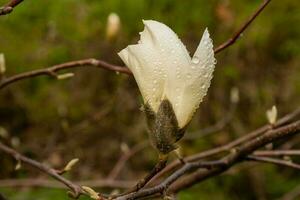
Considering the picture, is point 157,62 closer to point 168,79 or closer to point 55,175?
point 168,79

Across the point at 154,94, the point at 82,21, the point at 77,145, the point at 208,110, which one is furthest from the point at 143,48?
the point at 82,21

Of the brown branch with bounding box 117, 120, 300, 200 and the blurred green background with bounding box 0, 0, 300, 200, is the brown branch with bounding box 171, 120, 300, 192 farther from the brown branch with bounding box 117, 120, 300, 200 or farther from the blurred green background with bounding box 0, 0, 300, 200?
the blurred green background with bounding box 0, 0, 300, 200

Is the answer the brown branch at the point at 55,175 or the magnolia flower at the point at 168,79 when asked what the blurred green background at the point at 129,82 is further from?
the magnolia flower at the point at 168,79

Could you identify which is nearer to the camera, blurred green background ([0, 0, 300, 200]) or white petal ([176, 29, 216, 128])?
white petal ([176, 29, 216, 128])

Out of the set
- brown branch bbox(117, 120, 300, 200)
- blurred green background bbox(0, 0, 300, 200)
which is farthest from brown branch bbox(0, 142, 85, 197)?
blurred green background bbox(0, 0, 300, 200)

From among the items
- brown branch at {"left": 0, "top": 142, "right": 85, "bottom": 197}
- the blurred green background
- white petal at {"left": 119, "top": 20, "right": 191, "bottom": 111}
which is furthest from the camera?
the blurred green background

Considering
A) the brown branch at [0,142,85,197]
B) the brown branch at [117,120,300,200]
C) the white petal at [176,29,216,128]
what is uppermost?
the white petal at [176,29,216,128]

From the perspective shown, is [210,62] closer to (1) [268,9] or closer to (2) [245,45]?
(2) [245,45]

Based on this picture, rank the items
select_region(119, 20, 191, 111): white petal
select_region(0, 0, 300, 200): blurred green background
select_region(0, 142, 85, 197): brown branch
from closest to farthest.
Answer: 1. select_region(119, 20, 191, 111): white petal
2. select_region(0, 142, 85, 197): brown branch
3. select_region(0, 0, 300, 200): blurred green background
